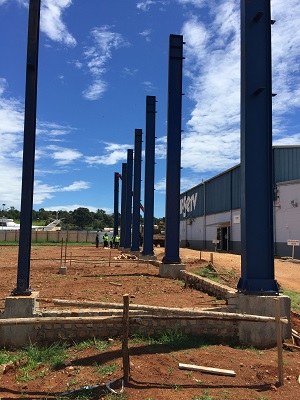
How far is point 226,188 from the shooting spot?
124 feet

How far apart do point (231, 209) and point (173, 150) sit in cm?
2129

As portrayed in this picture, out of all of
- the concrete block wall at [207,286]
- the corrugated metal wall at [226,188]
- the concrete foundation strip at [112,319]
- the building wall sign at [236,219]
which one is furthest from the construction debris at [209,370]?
the building wall sign at [236,219]

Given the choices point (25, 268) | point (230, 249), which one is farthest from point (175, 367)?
point (230, 249)

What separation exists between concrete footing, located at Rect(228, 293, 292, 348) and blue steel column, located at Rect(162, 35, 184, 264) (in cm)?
752

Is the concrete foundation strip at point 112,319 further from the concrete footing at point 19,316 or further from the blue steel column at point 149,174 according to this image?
the blue steel column at point 149,174

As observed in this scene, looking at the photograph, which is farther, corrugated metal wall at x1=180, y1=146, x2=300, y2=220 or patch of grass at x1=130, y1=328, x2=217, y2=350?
corrugated metal wall at x1=180, y1=146, x2=300, y2=220

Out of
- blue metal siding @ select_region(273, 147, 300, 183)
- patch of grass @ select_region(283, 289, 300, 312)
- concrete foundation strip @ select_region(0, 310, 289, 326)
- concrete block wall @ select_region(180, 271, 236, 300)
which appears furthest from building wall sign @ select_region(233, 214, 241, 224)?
concrete foundation strip @ select_region(0, 310, 289, 326)

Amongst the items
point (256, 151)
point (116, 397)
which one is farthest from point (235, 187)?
point (116, 397)

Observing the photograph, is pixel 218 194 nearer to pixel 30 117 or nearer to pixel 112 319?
pixel 30 117

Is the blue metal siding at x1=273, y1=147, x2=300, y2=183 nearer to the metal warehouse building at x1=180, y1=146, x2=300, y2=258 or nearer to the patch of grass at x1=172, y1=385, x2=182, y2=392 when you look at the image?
the metal warehouse building at x1=180, y1=146, x2=300, y2=258

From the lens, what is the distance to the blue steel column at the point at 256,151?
7.75 metres

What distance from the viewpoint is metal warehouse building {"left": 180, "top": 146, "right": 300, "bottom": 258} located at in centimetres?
2658

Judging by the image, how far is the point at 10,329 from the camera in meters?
7.03

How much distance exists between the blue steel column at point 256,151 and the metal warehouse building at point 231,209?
1920 cm
